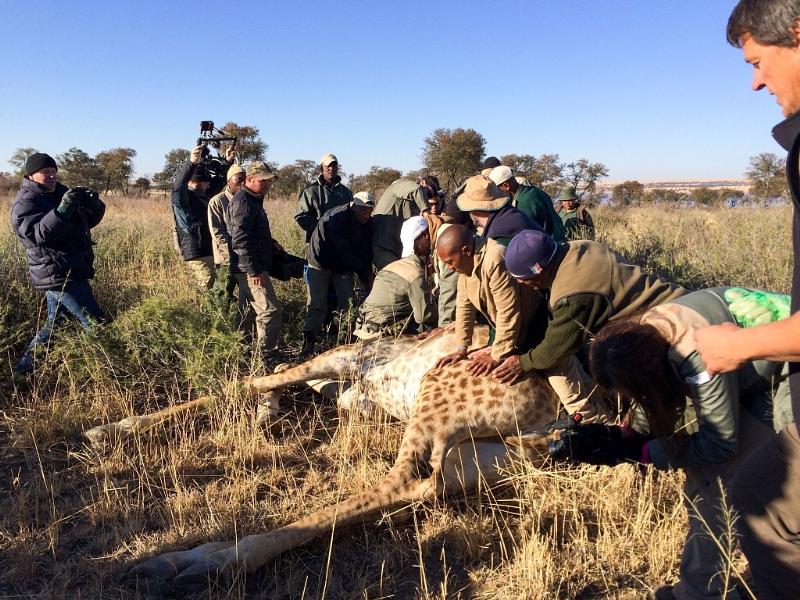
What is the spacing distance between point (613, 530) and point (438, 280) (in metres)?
2.56

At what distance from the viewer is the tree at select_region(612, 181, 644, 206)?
23756mm

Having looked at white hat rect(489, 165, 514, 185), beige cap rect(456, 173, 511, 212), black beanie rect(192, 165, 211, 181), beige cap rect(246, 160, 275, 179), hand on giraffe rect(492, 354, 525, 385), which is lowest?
hand on giraffe rect(492, 354, 525, 385)

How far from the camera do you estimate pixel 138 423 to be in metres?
4.14

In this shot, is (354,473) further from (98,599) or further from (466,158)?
(466,158)

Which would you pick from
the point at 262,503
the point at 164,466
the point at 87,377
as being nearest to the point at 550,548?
the point at 262,503

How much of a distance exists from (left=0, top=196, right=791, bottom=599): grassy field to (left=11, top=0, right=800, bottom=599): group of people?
0.42 meters

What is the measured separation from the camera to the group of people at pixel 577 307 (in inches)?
73.1

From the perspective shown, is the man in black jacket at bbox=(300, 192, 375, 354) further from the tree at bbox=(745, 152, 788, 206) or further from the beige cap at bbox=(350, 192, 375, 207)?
the tree at bbox=(745, 152, 788, 206)

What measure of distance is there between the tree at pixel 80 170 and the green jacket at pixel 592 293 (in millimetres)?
31925

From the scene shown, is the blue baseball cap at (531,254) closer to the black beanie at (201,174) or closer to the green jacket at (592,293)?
the green jacket at (592,293)

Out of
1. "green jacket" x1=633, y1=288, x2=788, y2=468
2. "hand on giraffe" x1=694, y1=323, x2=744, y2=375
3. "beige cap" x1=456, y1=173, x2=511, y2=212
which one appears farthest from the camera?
"beige cap" x1=456, y1=173, x2=511, y2=212

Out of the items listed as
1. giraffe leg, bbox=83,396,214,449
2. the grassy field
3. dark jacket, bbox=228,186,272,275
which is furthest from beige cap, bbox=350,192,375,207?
giraffe leg, bbox=83,396,214,449

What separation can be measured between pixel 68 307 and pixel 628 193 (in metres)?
23.3

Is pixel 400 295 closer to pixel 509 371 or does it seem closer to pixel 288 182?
pixel 509 371
